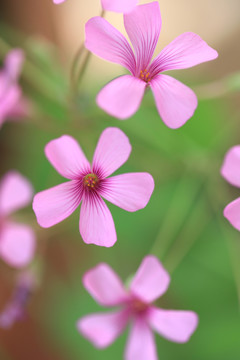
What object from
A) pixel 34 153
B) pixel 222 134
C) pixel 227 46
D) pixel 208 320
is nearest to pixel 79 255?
pixel 34 153

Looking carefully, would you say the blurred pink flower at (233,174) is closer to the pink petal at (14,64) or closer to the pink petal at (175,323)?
the pink petal at (175,323)

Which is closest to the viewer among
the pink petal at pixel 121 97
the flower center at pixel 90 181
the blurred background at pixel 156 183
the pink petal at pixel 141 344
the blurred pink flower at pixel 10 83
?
the pink petal at pixel 121 97

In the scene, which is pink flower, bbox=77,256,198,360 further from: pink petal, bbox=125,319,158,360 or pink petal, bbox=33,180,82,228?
pink petal, bbox=33,180,82,228

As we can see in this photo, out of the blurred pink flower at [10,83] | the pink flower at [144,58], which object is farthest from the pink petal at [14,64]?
the pink flower at [144,58]

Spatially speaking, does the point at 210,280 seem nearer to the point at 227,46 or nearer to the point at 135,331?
the point at 135,331

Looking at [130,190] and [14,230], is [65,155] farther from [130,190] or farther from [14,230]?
[14,230]

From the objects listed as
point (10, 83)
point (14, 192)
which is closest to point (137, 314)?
point (14, 192)

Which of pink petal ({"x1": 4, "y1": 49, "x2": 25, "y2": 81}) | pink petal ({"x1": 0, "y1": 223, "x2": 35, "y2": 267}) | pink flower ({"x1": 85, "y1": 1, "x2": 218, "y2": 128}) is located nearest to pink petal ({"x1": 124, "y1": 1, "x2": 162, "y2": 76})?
pink flower ({"x1": 85, "y1": 1, "x2": 218, "y2": 128})
